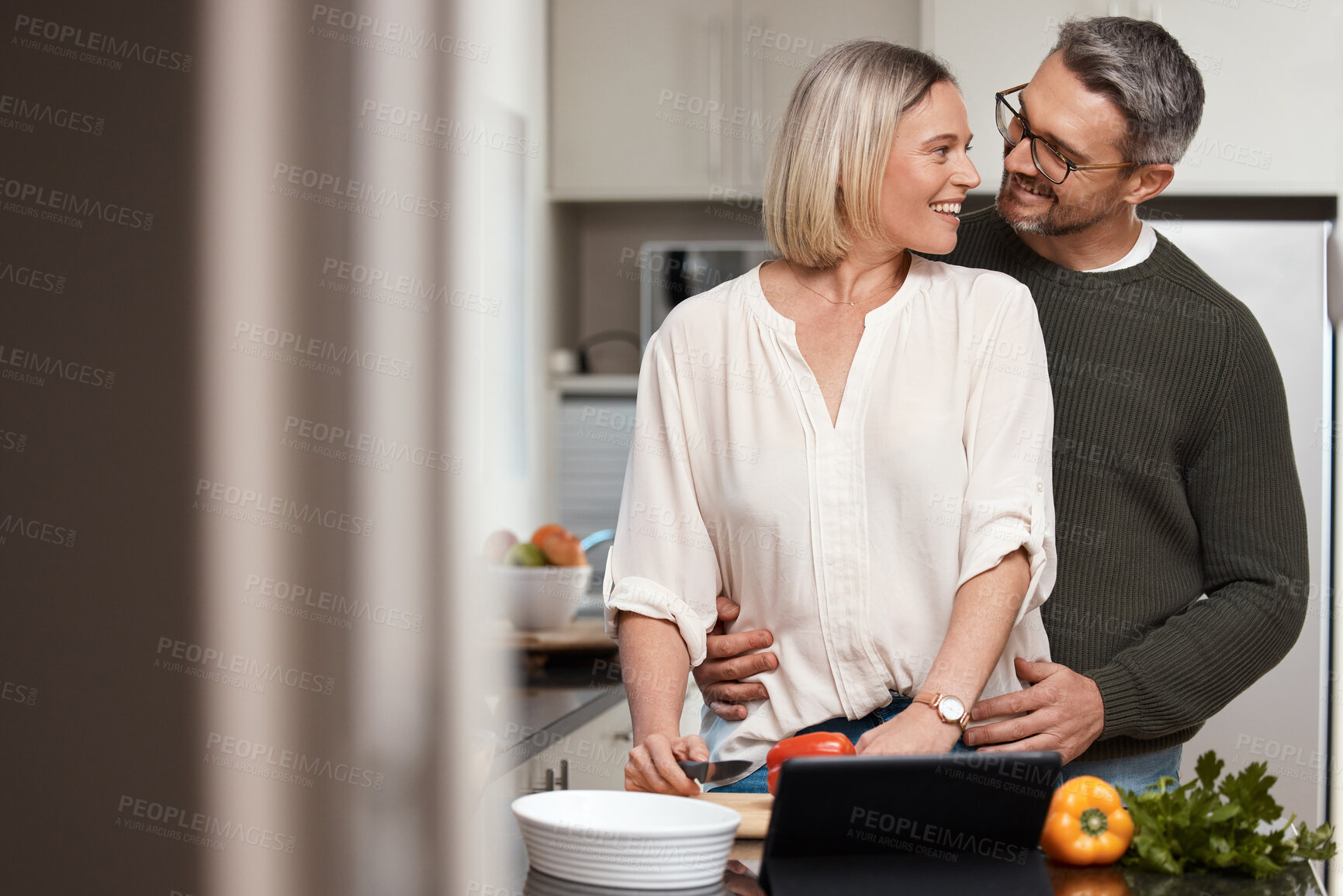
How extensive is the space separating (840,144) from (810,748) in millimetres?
523

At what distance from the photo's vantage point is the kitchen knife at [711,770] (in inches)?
39.2

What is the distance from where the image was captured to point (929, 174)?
1.12m

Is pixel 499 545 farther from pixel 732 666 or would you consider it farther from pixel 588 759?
pixel 732 666

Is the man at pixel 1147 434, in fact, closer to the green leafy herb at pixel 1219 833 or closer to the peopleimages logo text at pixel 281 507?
the green leafy herb at pixel 1219 833

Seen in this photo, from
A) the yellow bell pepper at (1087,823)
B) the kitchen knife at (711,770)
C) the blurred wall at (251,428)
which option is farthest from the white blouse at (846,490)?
the blurred wall at (251,428)

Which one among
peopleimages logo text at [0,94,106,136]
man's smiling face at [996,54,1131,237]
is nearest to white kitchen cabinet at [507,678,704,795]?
man's smiling face at [996,54,1131,237]

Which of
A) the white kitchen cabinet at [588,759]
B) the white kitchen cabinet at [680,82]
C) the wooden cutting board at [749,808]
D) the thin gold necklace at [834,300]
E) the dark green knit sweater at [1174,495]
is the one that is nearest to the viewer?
the wooden cutting board at [749,808]

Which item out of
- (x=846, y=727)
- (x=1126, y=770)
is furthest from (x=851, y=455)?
(x=1126, y=770)

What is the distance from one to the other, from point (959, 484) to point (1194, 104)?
0.56 meters

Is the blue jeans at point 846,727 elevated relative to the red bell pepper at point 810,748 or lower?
lower

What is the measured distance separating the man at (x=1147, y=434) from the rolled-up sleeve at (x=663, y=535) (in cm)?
39

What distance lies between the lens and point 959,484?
3.62 ft

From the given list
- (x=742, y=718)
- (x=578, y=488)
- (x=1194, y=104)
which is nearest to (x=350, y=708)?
(x=578, y=488)

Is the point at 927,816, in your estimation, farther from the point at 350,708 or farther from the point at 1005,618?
the point at 350,708
